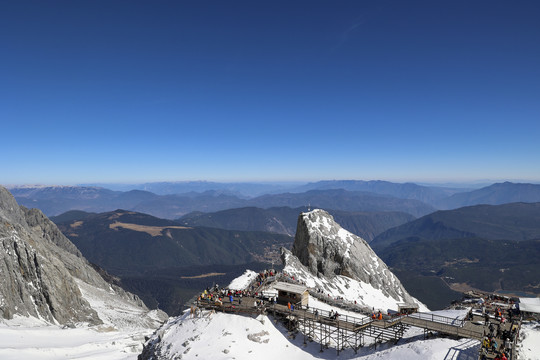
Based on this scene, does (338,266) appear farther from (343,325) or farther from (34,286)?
(34,286)

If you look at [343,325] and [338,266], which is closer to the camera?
[343,325]

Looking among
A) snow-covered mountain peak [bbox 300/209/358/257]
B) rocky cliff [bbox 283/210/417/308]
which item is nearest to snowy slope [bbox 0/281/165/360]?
rocky cliff [bbox 283/210/417/308]

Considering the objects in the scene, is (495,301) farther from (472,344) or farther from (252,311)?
(252,311)

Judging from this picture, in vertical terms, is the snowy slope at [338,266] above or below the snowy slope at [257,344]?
below

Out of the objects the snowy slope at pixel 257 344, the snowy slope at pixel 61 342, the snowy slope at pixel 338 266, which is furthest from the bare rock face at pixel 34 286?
the snowy slope at pixel 338 266

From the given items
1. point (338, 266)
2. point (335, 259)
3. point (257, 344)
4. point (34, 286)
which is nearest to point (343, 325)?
point (257, 344)

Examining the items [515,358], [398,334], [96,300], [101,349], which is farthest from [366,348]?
[96,300]

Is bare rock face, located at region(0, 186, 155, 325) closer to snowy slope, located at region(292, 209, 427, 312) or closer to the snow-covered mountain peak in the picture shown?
snowy slope, located at region(292, 209, 427, 312)

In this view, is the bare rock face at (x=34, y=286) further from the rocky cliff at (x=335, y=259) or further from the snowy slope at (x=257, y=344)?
the rocky cliff at (x=335, y=259)
